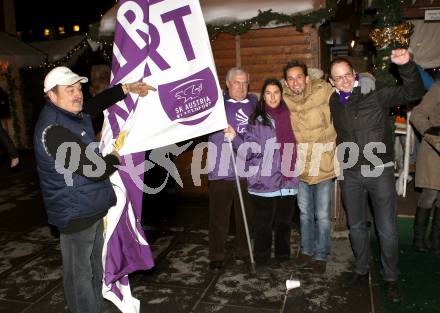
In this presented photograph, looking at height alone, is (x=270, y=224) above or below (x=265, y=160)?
below

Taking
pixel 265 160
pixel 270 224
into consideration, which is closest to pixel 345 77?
pixel 265 160

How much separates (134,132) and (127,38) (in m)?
0.86

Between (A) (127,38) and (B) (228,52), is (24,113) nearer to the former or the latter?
(B) (228,52)

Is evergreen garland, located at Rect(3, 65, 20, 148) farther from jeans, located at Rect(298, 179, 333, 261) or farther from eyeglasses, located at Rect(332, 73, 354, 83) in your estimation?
eyeglasses, located at Rect(332, 73, 354, 83)

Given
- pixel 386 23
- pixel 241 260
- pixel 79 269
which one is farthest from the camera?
pixel 386 23

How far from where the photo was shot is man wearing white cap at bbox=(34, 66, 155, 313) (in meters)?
3.14

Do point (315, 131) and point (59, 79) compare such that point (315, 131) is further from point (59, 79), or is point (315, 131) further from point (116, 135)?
point (59, 79)

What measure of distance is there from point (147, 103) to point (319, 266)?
2563 mm

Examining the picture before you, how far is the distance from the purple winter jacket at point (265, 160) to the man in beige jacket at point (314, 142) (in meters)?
0.20

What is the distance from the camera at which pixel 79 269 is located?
11.1ft

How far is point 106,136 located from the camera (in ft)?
12.7

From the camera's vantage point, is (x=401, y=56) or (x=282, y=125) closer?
(x=401, y=56)

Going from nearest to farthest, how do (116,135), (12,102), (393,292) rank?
(116,135) < (393,292) < (12,102)

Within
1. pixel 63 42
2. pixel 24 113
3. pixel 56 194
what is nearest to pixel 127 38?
pixel 56 194
